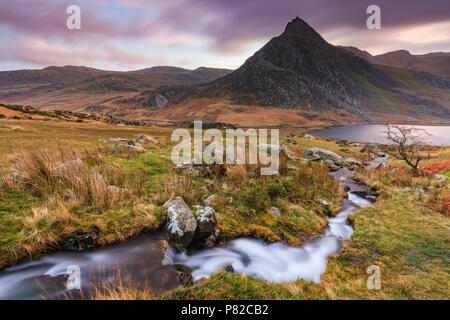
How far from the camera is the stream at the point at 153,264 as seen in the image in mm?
4898

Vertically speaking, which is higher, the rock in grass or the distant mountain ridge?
the distant mountain ridge

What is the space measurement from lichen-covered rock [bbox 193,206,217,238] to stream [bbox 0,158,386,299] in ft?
2.02

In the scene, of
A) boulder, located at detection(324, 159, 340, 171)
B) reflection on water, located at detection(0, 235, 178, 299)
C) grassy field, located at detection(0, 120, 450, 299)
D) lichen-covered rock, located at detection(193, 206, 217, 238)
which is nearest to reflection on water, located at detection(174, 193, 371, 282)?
grassy field, located at detection(0, 120, 450, 299)

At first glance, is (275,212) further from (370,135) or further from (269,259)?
(370,135)

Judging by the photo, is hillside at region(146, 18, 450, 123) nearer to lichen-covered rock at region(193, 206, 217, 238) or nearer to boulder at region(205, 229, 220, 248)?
lichen-covered rock at region(193, 206, 217, 238)

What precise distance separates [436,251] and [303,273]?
469 cm

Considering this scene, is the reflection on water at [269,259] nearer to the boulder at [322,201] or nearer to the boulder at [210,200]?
→ the boulder at [210,200]

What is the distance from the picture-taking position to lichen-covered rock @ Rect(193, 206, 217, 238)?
709 centimetres

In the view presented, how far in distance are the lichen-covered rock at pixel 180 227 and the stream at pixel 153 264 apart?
366mm

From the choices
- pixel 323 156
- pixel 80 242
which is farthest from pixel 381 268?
pixel 323 156

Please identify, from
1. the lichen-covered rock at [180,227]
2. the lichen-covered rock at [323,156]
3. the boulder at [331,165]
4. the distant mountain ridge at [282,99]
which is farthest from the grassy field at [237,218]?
the distant mountain ridge at [282,99]

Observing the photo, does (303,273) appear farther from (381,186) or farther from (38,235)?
(381,186)
